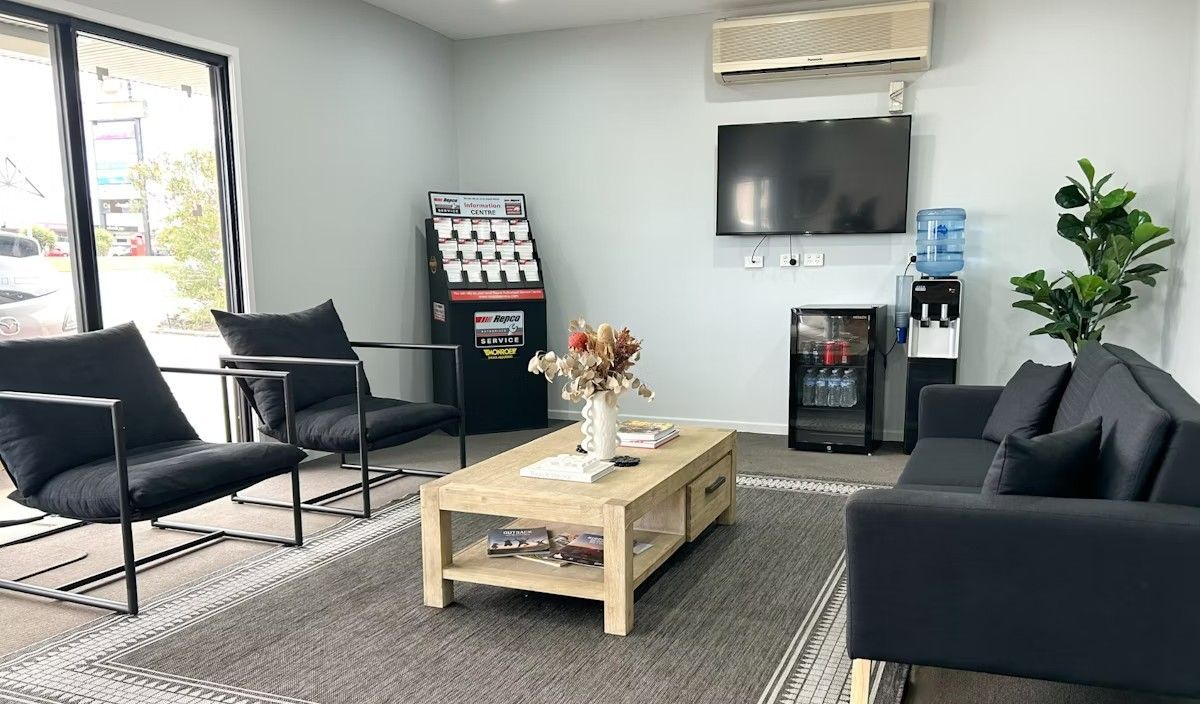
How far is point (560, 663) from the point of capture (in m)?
2.49

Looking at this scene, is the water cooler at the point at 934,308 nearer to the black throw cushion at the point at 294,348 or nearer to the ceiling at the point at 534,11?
the ceiling at the point at 534,11

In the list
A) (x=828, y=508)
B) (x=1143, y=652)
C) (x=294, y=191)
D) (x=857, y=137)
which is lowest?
(x=828, y=508)

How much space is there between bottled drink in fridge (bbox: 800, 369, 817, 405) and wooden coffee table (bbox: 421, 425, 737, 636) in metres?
2.05

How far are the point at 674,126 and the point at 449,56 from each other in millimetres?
1772

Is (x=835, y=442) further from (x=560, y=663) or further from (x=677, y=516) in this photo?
(x=560, y=663)

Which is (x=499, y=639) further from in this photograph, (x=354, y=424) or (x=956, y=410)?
(x=956, y=410)

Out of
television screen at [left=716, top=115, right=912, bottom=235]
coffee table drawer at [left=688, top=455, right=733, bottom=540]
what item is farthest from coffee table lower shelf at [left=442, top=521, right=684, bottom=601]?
television screen at [left=716, top=115, right=912, bottom=235]

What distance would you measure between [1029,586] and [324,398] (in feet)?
10.8

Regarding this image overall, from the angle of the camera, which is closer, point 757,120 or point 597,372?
Answer: point 597,372

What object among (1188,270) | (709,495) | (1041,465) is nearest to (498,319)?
(709,495)

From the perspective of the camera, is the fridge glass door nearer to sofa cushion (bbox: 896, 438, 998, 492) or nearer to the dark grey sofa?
sofa cushion (bbox: 896, 438, 998, 492)

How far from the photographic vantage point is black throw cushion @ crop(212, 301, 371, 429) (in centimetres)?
396

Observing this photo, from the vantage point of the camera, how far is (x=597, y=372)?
3055 millimetres

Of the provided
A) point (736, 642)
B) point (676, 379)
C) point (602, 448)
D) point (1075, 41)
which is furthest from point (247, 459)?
point (1075, 41)
